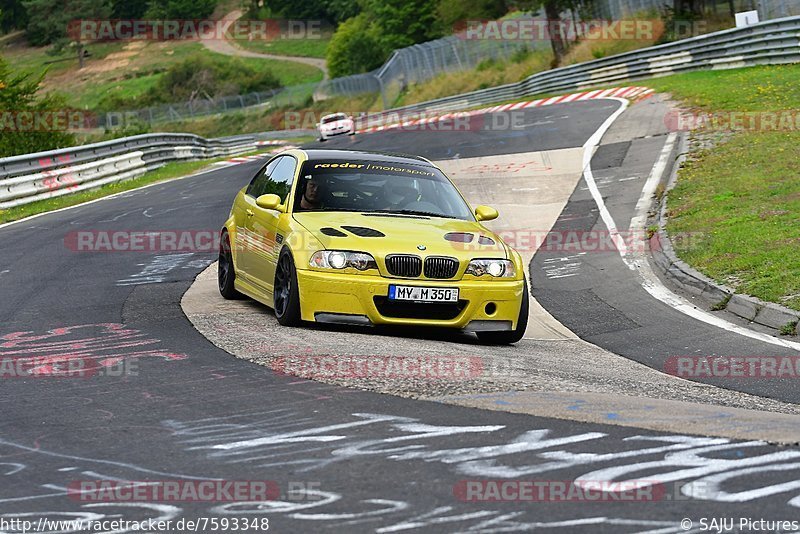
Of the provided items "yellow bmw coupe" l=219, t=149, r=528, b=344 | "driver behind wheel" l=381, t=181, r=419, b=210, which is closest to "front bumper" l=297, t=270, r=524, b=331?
"yellow bmw coupe" l=219, t=149, r=528, b=344

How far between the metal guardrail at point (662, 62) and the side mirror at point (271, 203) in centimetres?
2625

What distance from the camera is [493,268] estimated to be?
32.8 ft

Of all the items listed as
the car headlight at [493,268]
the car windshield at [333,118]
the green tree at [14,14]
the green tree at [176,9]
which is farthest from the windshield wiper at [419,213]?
the green tree at [14,14]

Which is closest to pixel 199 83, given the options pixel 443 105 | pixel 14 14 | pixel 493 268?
pixel 14 14

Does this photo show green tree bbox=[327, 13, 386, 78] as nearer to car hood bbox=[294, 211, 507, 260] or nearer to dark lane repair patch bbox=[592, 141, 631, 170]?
dark lane repair patch bbox=[592, 141, 631, 170]

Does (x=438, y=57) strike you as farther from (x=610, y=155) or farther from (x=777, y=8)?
(x=610, y=155)

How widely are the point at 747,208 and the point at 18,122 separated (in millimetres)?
23426

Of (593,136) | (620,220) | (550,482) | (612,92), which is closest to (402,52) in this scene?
(612,92)

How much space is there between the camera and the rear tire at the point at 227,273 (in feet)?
39.1

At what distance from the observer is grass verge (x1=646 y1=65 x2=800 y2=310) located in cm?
1245

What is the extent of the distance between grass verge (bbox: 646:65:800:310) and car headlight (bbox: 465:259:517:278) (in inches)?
108

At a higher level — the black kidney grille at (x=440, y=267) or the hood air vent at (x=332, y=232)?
the hood air vent at (x=332, y=232)

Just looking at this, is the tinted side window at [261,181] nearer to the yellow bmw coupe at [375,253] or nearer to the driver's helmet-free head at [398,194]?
the yellow bmw coupe at [375,253]

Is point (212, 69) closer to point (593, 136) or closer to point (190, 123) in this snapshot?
point (190, 123)
